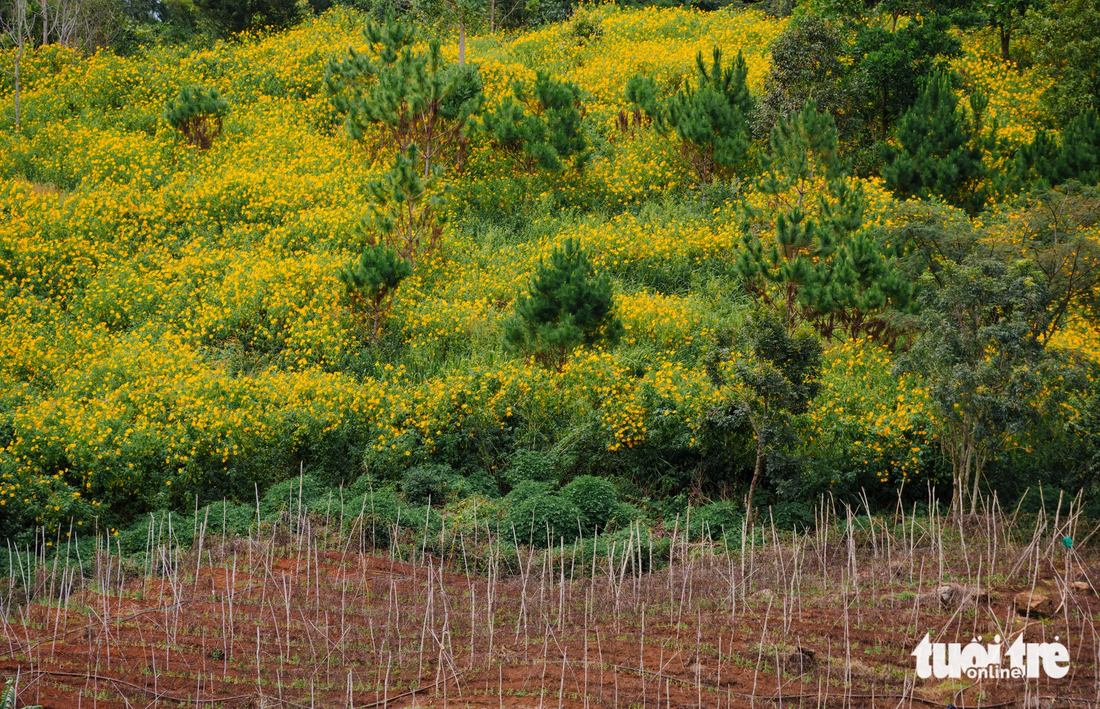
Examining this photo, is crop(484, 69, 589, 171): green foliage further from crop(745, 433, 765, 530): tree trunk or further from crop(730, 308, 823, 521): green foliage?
crop(745, 433, 765, 530): tree trunk

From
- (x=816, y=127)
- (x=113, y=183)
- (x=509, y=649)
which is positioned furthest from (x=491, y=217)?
(x=509, y=649)

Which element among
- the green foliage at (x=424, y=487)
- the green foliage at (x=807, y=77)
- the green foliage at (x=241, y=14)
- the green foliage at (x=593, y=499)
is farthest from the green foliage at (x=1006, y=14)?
the green foliage at (x=241, y=14)

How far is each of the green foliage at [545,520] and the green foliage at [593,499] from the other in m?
0.12

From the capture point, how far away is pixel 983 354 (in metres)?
12.5

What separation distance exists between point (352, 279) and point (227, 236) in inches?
202

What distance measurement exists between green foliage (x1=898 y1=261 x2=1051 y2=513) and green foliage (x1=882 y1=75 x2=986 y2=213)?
29.7ft

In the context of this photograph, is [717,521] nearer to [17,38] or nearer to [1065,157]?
[1065,157]

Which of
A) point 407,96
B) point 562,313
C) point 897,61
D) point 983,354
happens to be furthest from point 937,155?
point 407,96

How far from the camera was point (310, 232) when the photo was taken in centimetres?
2059

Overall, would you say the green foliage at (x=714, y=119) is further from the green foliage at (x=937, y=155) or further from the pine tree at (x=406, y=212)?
the pine tree at (x=406, y=212)

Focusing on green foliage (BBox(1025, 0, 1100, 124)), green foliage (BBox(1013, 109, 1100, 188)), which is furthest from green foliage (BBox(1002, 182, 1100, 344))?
green foliage (BBox(1025, 0, 1100, 124))

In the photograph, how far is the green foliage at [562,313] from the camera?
15266 millimetres

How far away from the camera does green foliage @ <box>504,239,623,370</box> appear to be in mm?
15266

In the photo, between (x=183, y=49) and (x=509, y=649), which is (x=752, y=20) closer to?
(x=183, y=49)
